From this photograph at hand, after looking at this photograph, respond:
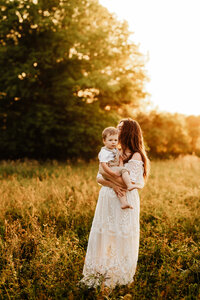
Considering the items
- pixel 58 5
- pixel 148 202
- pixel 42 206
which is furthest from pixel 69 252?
pixel 58 5

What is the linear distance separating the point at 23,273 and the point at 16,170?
307 inches

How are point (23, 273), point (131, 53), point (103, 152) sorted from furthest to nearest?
point (131, 53)
point (23, 273)
point (103, 152)

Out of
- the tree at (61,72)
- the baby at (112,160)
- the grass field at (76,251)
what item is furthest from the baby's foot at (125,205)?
the tree at (61,72)

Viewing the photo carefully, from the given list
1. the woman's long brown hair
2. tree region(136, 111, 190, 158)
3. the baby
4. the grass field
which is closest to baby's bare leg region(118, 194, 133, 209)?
the baby

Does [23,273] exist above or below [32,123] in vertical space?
below

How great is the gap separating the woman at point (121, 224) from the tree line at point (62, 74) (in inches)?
367

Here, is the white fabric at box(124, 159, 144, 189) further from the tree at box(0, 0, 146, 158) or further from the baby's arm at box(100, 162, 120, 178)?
the tree at box(0, 0, 146, 158)

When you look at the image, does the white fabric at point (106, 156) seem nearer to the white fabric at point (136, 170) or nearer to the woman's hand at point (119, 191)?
the white fabric at point (136, 170)

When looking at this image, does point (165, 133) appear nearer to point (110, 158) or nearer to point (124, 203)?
point (110, 158)

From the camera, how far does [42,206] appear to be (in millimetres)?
Result: 6438

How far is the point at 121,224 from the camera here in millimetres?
3566

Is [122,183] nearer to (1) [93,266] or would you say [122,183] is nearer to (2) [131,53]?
(1) [93,266]

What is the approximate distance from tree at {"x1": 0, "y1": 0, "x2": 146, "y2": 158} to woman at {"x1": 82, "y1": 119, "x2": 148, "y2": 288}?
9.32 m

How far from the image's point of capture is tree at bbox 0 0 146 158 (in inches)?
508
